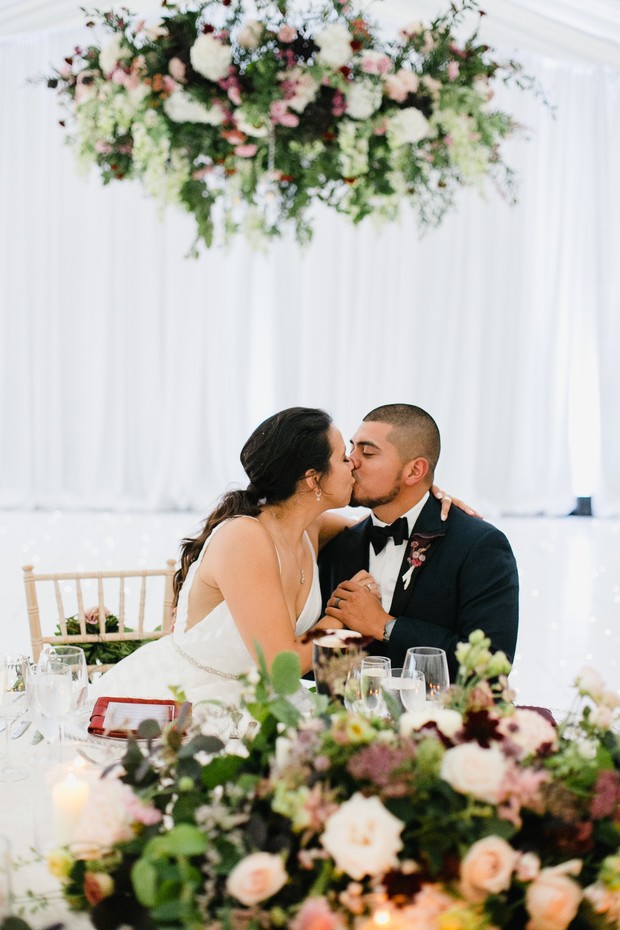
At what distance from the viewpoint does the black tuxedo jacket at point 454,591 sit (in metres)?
2.84

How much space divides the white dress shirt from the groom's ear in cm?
8

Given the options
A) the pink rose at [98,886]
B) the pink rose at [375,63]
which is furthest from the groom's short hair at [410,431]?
the pink rose at [98,886]

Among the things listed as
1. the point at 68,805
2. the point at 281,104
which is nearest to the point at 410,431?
the point at 281,104

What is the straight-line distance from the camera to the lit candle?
1.17m

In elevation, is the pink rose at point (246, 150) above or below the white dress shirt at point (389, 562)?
above

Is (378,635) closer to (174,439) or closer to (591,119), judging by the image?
(174,439)

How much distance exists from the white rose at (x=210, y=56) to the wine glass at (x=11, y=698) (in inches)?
65.4

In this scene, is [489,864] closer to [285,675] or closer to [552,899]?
[552,899]

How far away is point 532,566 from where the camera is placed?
720 centimetres

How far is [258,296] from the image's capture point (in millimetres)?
9406

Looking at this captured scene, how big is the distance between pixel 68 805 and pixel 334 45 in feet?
7.40

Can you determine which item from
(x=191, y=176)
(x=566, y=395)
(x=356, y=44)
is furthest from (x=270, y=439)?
(x=566, y=395)

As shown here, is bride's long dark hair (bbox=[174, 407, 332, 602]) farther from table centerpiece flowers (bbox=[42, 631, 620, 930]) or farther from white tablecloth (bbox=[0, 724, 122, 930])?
table centerpiece flowers (bbox=[42, 631, 620, 930])

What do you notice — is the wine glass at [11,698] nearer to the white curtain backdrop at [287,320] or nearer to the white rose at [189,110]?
the white rose at [189,110]
